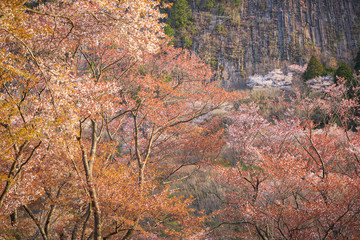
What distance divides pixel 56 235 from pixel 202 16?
124 ft

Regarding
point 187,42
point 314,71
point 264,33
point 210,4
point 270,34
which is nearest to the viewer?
point 314,71

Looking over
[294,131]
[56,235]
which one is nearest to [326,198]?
[294,131]

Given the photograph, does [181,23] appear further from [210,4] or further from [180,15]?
[210,4]

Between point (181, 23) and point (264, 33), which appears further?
point (264, 33)

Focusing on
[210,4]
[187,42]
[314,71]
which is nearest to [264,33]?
[210,4]

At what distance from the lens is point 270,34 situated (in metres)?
36.4

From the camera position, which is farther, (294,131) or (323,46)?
(323,46)

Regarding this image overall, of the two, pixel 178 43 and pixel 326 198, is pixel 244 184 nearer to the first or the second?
pixel 326 198

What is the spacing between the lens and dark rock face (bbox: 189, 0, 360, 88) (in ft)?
113

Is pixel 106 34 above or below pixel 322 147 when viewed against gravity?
above

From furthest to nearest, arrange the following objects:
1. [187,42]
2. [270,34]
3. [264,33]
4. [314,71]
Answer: [264,33] < [270,34] < [187,42] < [314,71]

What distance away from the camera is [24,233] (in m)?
9.94

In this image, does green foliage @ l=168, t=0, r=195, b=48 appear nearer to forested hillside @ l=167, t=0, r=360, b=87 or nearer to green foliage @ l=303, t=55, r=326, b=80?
forested hillside @ l=167, t=0, r=360, b=87

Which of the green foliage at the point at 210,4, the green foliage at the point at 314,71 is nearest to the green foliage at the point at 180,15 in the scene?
the green foliage at the point at 210,4
